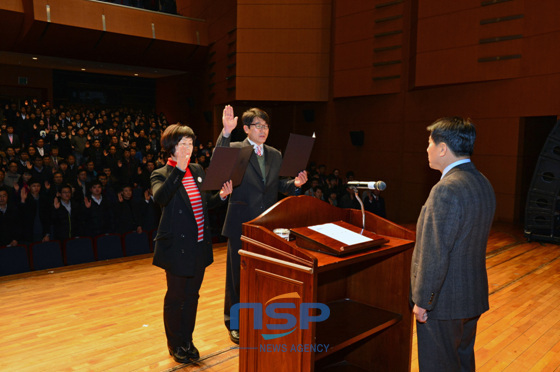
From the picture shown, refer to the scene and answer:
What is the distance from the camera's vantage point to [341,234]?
4.46 feet

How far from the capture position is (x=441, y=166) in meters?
1.24

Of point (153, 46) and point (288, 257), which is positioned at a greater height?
point (153, 46)

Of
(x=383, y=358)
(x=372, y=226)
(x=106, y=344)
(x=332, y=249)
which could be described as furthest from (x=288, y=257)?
(x=106, y=344)

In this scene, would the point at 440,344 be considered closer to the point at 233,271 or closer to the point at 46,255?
the point at 233,271

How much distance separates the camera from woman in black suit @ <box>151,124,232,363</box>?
1.67m

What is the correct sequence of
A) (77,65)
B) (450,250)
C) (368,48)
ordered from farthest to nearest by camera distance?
(77,65), (368,48), (450,250)

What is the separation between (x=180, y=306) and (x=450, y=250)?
109cm

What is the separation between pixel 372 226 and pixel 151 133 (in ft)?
22.8

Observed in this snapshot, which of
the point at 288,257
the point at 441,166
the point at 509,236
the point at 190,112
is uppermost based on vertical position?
the point at 190,112

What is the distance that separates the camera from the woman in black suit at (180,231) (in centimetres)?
167

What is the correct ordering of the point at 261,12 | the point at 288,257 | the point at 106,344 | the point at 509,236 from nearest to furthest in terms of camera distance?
the point at 288,257, the point at 106,344, the point at 509,236, the point at 261,12

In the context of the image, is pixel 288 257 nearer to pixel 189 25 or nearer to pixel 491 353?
pixel 491 353

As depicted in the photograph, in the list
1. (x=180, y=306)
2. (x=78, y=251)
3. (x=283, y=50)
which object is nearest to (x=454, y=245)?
(x=180, y=306)

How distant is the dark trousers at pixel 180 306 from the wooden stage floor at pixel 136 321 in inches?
4.7
